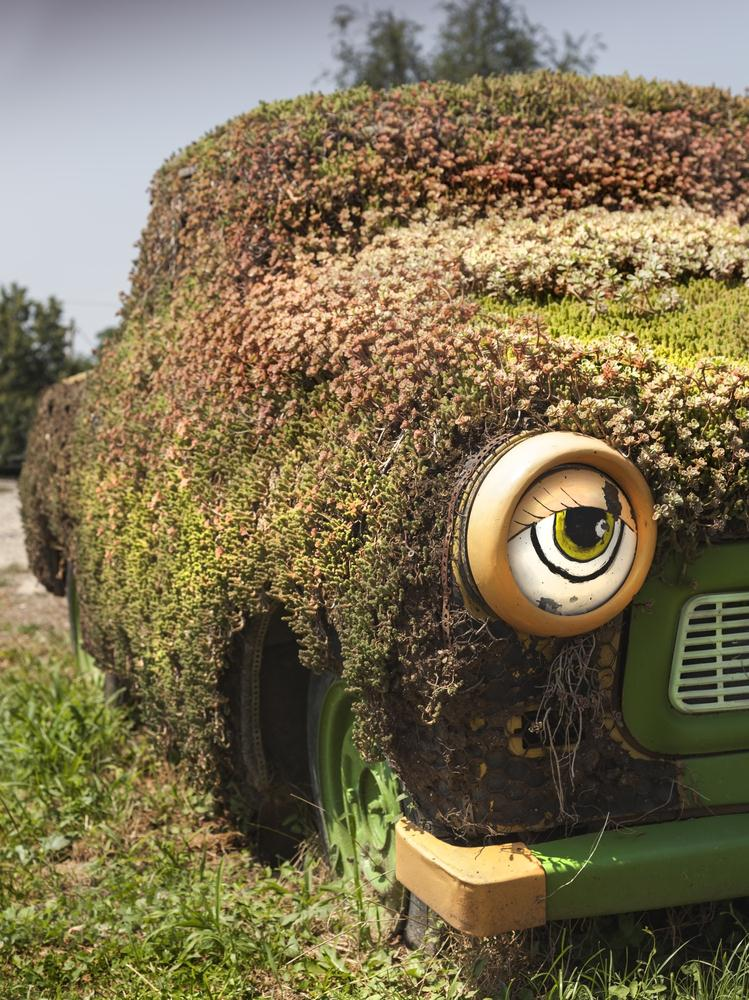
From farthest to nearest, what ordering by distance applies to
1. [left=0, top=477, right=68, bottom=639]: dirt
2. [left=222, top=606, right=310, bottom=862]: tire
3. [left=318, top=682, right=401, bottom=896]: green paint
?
[left=0, top=477, right=68, bottom=639]: dirt → [left=222, top=606, right=310, bottom=862]: tire → [left=318, top=682, right=401, bottom=896]: green paint

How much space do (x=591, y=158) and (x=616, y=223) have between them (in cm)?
70

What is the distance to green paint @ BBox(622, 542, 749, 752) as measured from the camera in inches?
97.5

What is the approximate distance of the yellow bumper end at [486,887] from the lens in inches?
92.7

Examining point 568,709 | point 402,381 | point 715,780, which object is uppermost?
point 402,381

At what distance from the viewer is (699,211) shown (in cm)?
418

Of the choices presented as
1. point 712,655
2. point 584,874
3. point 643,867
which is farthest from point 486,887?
point 712,655

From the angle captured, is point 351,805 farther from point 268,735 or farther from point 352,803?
point 268,735

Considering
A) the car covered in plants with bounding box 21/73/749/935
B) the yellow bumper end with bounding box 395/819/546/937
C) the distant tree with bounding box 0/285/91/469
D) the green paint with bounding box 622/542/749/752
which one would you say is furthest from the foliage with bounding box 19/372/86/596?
the distant tree with bounding box 0/285/91/469

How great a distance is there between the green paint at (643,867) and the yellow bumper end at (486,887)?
0.04 metres

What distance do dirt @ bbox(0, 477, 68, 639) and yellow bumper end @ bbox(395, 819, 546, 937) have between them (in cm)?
567

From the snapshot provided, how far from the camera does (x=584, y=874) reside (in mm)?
2414

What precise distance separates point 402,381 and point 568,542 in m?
0.57

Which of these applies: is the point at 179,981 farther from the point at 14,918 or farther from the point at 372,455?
the point at 372,455

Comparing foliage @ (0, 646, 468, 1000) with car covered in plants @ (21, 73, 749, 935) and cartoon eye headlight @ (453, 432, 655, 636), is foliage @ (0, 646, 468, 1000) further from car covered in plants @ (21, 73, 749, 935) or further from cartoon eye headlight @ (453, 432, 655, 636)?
cartoon eye headlight @ (453, 432, 655, 636)
